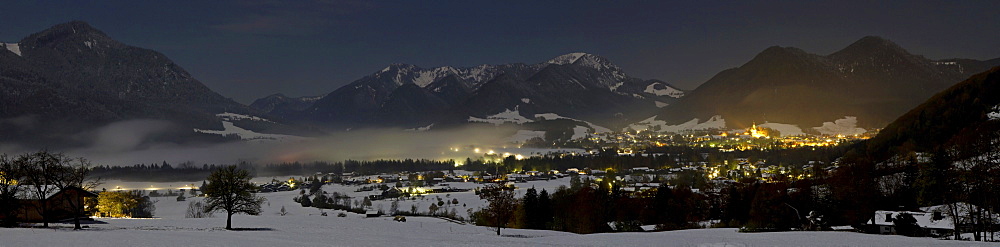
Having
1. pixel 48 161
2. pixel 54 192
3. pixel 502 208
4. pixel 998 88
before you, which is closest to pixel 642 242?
pixel 502 208

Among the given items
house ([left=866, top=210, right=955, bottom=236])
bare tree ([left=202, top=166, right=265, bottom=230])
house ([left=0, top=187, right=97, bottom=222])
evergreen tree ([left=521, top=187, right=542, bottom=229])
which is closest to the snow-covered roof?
house ([left=866, top=210, right=955, bottom=236])

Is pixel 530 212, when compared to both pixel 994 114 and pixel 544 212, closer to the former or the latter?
pixel 544 212

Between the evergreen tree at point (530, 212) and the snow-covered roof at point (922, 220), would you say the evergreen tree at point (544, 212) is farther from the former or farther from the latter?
the snow-covered roof at point (922, 220)

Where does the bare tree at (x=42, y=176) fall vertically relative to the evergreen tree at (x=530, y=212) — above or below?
above

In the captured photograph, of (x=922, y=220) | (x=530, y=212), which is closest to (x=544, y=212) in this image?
(x=530, y=212)

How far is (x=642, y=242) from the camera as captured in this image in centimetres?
4950

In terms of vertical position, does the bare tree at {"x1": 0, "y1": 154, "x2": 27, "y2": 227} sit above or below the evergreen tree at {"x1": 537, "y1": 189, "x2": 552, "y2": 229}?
above

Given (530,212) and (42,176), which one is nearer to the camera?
(42,176)

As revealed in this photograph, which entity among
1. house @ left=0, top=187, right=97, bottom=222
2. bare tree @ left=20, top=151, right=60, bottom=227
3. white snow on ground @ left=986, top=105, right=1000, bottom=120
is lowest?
house @ left=0, top=187, right=97, bottom=222

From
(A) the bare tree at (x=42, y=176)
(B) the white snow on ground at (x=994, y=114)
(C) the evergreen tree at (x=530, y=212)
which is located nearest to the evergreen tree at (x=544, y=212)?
(C) the evergreen tree at (x=530, y=212)

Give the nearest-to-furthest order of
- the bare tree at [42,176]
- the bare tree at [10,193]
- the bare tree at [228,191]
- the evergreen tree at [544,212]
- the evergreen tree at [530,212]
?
1. the bare tree at [42,176]
2. the bare tree at [10,193]
3. the bare tree at [228,191]
4. the evergreen tree at [530,212]
5. the evergreen tree at [544,212]

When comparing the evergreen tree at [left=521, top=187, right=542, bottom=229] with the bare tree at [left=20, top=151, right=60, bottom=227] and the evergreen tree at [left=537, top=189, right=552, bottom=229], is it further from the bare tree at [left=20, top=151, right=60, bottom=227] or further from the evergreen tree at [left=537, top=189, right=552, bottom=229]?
the bare tree at [left=20, top=151, right=60, bottom=227]

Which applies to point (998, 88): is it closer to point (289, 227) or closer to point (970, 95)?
point (970, 95)

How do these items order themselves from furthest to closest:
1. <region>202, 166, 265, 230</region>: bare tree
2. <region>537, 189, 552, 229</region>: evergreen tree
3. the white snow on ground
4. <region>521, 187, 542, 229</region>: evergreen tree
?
1. the white snow on ground
2. <region>537, 189, 552, 229</region>: evergreen tree
3. <region>521, 187, 542, 229</region>: evergreen tree
4. <region>202, 166, 265, 230</region>: bare tree
